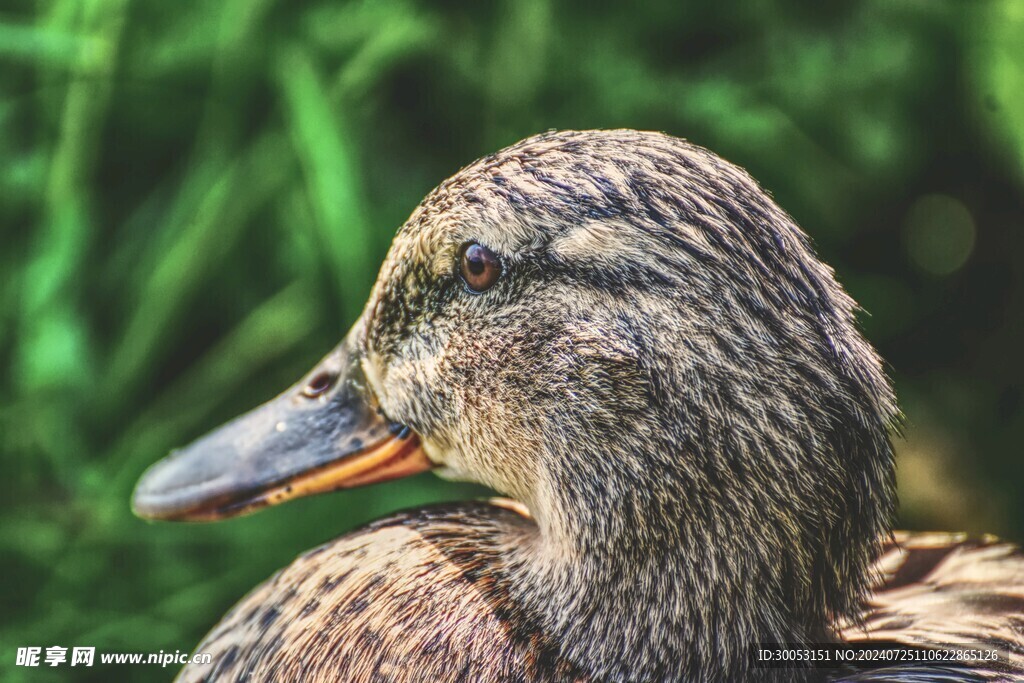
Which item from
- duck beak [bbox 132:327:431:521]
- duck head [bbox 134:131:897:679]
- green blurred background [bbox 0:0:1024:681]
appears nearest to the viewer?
duck head [bbox 134:131:897:679]

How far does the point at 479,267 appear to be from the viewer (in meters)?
0.71

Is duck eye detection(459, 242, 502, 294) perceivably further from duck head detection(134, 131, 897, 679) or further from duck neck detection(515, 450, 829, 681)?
duck neck detection(515, 450, 829, 681)

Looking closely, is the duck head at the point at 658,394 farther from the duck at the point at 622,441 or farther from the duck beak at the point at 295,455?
the duck beak at the point at 295,455

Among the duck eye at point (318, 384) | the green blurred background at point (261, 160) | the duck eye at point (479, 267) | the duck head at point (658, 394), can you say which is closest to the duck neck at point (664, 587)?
the duck head at point (658, 394)

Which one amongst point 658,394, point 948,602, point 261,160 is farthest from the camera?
point 261,160

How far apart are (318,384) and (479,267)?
0.22 m

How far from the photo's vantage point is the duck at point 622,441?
64cm

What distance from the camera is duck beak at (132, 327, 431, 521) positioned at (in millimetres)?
819

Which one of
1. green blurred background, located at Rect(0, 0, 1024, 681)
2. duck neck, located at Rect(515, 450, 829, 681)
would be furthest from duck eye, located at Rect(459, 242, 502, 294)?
green blurred background, located at Rect(0, 0, 1024, 681)

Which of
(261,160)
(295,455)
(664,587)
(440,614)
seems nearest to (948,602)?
(664,587)

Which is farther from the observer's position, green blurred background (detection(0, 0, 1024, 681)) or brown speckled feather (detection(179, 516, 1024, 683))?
green blurred background (detection(0, 0, 1024, 681))

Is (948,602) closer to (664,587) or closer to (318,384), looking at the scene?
(664,587)

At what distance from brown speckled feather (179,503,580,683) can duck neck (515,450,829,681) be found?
1.7 inches

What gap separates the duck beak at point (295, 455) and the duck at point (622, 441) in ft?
0.11
